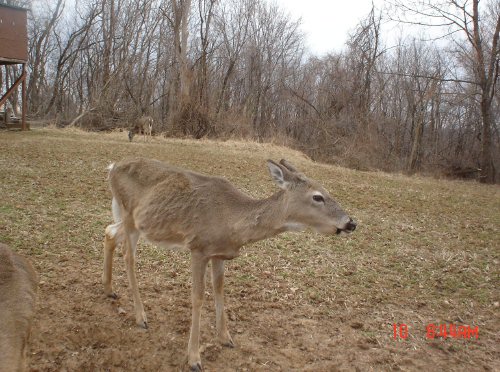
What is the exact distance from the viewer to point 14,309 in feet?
8.43

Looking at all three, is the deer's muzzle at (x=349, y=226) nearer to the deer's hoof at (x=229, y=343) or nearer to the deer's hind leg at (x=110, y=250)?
the deer's hoof at (x=229, y=343)

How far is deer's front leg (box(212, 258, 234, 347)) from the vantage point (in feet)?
14.2

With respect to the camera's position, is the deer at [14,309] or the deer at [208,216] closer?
the deer at [14,309]

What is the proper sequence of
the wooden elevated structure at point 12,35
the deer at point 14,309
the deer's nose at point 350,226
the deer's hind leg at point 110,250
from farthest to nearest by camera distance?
1. the wooden elevated structure at point 12,35
2. the deer's hind leg at point 110,250
3. the deer's nose at point 350,226
4. the deer at point 14,309

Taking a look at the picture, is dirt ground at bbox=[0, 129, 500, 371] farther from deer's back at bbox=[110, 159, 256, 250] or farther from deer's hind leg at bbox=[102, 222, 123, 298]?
deer's back at bbox=[110, 159, 256, 250]

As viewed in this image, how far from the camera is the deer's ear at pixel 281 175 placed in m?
4.23

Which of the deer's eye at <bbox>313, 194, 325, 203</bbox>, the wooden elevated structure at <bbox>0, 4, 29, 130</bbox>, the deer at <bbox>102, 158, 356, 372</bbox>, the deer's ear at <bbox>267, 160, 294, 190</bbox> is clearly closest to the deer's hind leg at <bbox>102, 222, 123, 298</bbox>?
the deer at <bbox>102, 158, 356, 372</bbox>

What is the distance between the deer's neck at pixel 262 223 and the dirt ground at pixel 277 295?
1.11m

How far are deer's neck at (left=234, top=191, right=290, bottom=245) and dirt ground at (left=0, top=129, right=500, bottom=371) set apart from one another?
1.11m

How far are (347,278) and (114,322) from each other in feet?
10.4

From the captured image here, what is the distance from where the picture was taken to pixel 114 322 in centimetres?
451

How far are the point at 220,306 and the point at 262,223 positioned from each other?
3.15ft
